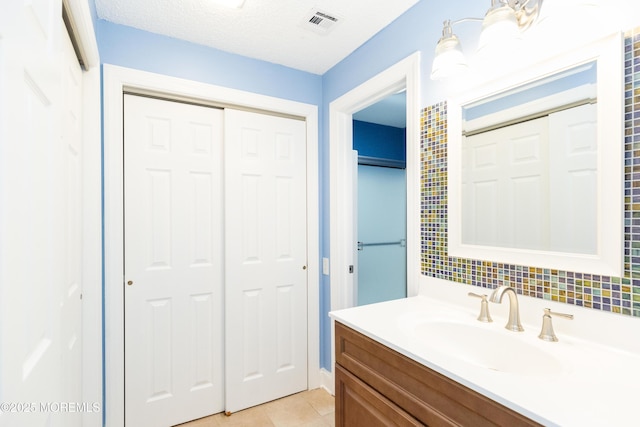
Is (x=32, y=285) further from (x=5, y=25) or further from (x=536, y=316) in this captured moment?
(x=536, y=316)

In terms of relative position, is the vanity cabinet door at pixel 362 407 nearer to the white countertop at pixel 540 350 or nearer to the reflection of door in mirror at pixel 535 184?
the white countertop at pixel 540 350

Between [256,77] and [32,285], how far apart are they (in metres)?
1.80

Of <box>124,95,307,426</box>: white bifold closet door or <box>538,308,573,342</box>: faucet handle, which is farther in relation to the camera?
<box>124,95,307,426</box>: white bifold closet door

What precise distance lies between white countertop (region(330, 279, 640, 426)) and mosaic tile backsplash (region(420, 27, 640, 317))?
41 millimetres

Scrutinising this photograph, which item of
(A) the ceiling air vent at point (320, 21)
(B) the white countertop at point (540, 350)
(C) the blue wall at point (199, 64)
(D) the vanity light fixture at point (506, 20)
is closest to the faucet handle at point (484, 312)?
(B) the white countertop at point (540, 350)

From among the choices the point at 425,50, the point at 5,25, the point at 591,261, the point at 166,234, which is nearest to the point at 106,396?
the point at 166,234

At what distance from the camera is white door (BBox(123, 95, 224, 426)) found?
1.76 m

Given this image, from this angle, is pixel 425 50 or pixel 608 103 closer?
pixel 608 103

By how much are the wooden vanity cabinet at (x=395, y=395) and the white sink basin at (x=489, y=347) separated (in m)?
0.11

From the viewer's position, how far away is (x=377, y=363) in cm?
108

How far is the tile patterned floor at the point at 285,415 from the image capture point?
186 centimetres

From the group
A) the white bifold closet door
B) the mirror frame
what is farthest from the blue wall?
the mirror frame

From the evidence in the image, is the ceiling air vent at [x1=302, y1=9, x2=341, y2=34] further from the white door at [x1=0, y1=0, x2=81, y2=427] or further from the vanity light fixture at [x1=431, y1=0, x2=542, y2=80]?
the white door at [x1=0, y1=0, x2=81, y2=427]

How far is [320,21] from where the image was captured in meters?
1.69
